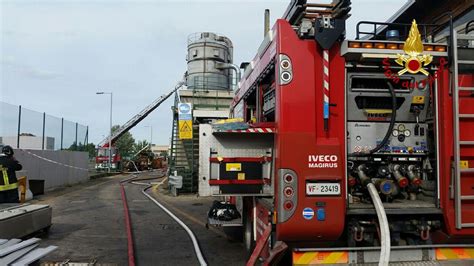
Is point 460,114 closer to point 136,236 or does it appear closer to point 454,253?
point 454,253

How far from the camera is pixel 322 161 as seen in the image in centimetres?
427

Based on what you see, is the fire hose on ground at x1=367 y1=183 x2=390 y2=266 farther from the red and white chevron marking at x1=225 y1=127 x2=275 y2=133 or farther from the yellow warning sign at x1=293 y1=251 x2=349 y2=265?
the red and white chevron marking at x1=225 y1=127 x2=275 y2=133

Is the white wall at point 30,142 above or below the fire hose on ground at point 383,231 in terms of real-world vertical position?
above

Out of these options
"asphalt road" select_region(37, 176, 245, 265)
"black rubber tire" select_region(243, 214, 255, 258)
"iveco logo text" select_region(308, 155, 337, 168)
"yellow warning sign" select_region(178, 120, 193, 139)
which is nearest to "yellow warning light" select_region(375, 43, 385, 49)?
"iveco logo text" select_region(308, 155, 337, 168)

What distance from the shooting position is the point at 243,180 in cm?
506

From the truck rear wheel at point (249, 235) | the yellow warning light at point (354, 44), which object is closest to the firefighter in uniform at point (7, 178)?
the truck rear wheel at point (249, 235)

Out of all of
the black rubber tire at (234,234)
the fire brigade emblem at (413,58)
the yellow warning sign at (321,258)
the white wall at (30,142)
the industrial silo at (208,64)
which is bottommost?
the black rubber tire at (234,234)

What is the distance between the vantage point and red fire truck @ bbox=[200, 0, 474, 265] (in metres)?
4.26

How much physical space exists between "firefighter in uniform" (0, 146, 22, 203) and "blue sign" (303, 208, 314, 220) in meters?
8.15

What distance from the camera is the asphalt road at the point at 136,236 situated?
278 inches

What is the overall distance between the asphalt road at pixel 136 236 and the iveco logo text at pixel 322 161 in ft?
10.3

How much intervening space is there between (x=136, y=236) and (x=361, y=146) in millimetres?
5939

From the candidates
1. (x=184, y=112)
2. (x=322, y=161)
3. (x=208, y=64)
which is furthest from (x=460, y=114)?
(x=208, y=64)

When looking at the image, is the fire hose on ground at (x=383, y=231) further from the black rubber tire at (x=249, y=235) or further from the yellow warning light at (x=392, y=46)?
the black rubber tire at (x=249, y=235)
